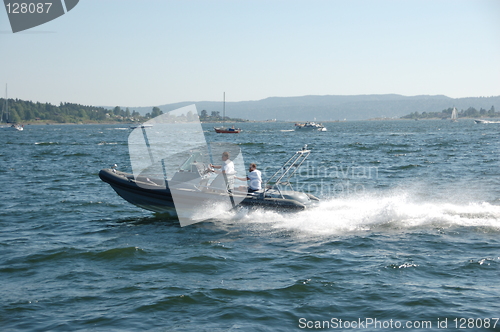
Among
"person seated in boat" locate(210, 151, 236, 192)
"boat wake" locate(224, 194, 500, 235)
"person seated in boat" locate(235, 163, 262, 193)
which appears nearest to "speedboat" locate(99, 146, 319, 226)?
"person seated in boat" locate(210, 151, 236, 192)

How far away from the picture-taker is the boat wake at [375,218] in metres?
11.5

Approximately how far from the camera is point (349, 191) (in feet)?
59.2

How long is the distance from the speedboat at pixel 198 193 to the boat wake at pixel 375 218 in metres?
0.29

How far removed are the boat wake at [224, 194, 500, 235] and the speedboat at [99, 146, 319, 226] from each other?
29 cm

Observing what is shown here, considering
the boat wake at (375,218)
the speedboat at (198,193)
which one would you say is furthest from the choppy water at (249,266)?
the speedboat at (198,193)

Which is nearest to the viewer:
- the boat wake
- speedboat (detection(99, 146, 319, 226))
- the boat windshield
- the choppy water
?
the choppy water

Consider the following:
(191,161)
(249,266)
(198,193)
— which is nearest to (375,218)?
(249,266)

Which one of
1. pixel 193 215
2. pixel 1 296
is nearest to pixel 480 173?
pixel 193 215

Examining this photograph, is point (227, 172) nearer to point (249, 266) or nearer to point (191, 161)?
point (191, 161)

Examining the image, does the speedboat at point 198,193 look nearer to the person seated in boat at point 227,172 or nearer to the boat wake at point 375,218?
the person seated in boat at point 227,172

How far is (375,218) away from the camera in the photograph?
39.4 ft

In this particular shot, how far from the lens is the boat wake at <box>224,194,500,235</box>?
11516mm

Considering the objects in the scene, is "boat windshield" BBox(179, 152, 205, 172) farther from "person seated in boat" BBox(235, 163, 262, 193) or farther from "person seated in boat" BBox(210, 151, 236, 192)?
"person seated in boat" BBox(235, 163, 262, 193)

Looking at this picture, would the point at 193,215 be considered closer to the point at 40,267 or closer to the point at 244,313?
the point at 40,267
